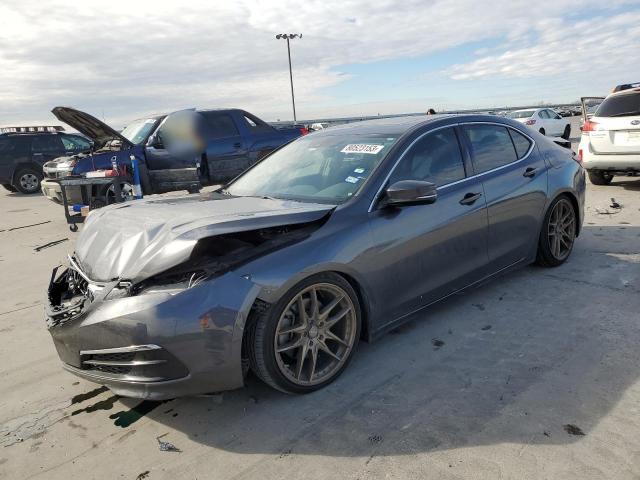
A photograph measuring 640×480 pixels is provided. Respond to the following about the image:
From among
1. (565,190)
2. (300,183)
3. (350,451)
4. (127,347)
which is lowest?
(350,451)

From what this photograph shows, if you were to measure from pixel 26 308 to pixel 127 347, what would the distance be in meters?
2.98

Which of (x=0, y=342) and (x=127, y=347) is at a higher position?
(x=127, y=347)

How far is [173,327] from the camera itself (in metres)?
2.54

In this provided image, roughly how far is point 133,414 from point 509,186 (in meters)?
3.31

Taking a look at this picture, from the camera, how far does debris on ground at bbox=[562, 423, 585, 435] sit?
8.24ft

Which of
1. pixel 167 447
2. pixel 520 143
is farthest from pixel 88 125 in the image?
pixel 167 447

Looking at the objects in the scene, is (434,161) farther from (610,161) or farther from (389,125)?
(610,161)

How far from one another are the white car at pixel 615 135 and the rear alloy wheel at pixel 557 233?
421cm

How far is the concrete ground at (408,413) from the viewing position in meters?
2.41

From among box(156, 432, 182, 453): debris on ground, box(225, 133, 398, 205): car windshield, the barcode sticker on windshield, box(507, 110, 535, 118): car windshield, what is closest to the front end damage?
box(156, 432, 182, 453): debris on ground

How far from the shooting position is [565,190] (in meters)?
4.87

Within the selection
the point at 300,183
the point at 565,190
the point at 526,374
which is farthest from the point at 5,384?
the point at 565,190

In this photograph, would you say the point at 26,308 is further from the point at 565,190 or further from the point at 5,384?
the point at 565,190

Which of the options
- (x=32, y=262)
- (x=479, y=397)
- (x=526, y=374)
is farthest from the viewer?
(x=32, y=262)
